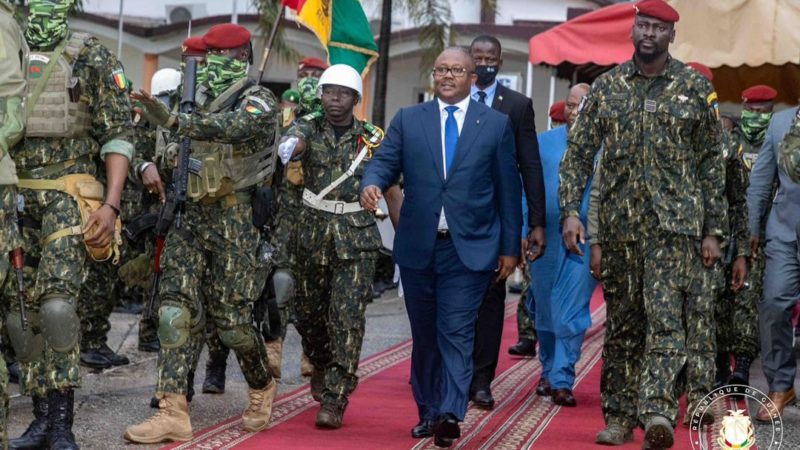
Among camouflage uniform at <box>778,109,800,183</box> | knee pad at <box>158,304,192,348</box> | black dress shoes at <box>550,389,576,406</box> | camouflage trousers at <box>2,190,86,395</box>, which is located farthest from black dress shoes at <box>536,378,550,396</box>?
camouflage trousers at <box>2,190,86,395</box>

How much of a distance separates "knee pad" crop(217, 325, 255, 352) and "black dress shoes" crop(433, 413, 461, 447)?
3.85ft

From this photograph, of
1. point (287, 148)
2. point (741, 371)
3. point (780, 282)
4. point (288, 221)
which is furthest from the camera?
point (741, 371)

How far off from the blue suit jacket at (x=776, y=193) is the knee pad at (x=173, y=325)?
12.3ft

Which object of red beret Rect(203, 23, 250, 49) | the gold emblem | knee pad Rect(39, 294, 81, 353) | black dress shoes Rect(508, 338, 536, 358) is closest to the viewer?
knee pad Rect(39, 294, 81, 353)

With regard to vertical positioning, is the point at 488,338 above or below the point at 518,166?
below

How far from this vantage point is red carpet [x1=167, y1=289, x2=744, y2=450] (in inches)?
319

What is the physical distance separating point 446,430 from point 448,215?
1.13 m

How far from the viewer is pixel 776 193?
9.77m

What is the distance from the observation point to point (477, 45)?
1042 centimetres

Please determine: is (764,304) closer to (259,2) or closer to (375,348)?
(375,348)

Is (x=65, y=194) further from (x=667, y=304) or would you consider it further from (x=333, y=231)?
(x=667, y=304)

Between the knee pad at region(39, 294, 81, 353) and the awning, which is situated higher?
the awning

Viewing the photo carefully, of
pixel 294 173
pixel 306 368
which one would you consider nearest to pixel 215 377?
pixel 306 368

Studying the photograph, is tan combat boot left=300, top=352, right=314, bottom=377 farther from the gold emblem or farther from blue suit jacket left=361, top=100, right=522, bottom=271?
the gold emblem
